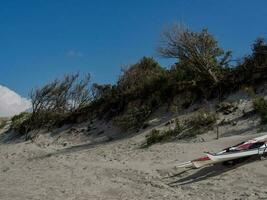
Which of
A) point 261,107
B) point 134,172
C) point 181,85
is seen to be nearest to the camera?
point 134,172

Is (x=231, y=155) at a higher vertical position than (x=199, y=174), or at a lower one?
higher

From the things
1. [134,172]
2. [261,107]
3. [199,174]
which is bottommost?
[199,174]

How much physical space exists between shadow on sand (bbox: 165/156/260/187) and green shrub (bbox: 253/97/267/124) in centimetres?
401

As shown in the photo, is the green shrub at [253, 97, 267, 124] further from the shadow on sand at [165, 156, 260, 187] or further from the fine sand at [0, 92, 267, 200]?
the shadow on sand at [165, 156, 260, 187]

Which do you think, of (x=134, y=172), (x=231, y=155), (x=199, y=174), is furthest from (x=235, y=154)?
(x=134, y=172)

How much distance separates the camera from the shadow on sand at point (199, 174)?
1006 cm

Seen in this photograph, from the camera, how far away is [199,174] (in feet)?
33.9

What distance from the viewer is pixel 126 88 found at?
79.0ft

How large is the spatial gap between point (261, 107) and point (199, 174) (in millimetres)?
5421

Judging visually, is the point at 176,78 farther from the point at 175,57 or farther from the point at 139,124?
the point at 139,124

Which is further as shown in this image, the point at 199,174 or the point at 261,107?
the point at 261,107

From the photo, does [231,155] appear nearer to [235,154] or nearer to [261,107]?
[235,154]

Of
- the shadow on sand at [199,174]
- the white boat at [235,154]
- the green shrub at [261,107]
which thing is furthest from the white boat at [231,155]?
the green shrub at [261,107]

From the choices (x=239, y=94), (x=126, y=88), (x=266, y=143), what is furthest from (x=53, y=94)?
(x=266, y=143)
